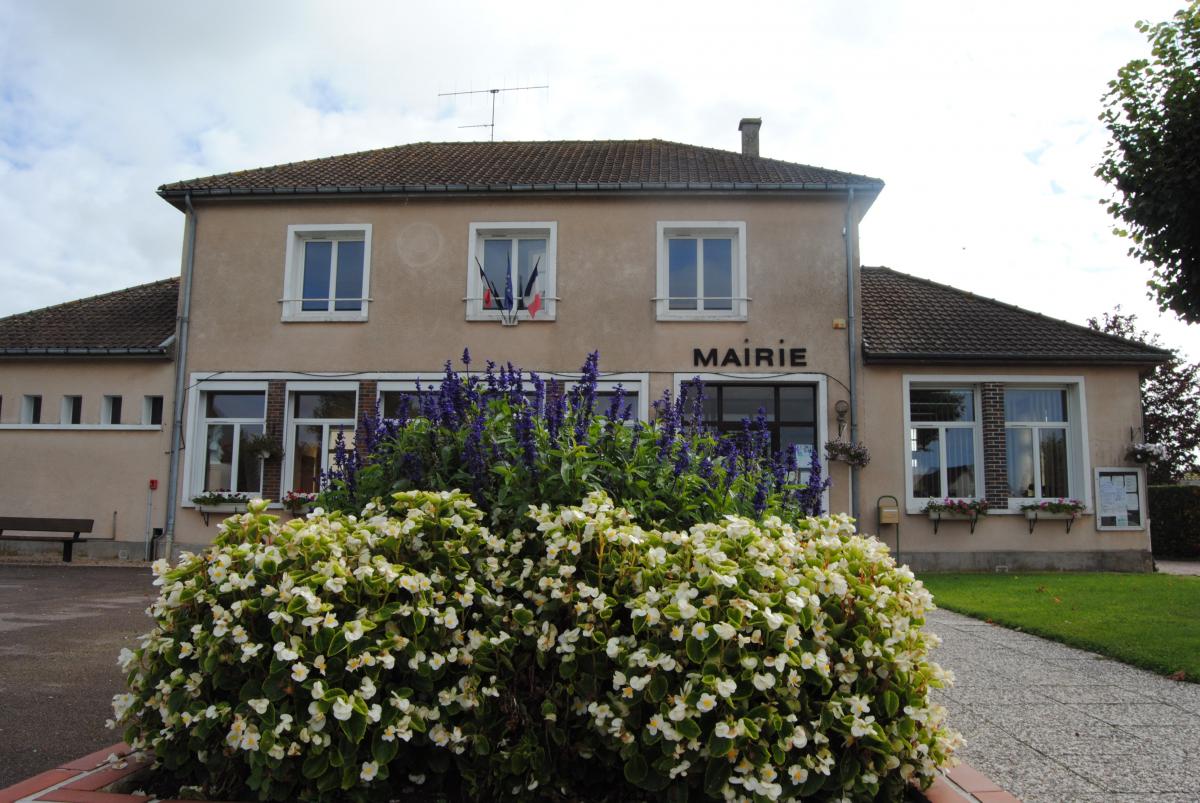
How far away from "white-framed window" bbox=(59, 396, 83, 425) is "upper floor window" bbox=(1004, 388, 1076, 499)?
15.7 metres

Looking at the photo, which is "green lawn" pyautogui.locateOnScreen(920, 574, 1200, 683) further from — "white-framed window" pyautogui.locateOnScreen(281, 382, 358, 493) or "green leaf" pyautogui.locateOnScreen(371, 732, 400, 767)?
"white-framed window" pyautogui.locateOnScreen(281, 382, 358, 493)

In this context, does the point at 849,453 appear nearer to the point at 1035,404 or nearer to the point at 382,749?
the point at 1035,404

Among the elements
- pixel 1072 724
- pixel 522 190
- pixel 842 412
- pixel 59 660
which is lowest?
pixel 59 660

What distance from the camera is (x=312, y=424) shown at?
13.9 meters

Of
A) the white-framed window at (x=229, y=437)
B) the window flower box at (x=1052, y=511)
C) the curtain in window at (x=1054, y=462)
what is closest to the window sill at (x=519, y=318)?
the white-framed window at (x=229, y=437)

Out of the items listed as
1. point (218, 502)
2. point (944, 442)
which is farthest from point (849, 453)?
point (218, 502)

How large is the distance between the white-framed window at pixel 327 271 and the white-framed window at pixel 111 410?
333cm

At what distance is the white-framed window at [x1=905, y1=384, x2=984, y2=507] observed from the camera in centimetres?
1355

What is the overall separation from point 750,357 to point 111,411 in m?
10.9

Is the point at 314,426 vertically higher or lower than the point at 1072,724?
higher

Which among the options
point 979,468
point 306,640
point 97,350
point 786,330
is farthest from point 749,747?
point 97,350

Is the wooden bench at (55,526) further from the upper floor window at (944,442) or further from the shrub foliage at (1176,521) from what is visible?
the shrub foliage at (1176,521)

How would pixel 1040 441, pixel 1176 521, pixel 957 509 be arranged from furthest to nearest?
pixel 1176 521
pixel 1040 441
pixel 957 509

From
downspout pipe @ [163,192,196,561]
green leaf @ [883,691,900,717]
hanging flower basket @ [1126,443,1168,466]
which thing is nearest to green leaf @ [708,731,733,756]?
green leaf @ [883,691,900,717]
